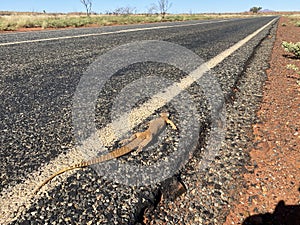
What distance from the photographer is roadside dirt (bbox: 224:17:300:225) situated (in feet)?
3.86

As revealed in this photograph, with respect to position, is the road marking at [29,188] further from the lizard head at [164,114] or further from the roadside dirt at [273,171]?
the roadside dirt at [273,171]

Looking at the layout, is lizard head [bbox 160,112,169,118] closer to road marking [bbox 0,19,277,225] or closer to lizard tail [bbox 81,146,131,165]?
road marking [bbox 0,19,277,225]

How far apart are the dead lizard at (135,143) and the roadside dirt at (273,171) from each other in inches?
23.4

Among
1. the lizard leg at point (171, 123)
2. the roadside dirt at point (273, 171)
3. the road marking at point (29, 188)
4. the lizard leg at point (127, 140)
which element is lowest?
the roadside dirt at point (273, 171)

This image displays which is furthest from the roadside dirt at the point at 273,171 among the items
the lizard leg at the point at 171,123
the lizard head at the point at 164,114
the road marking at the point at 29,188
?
the road marking at the point at 29,188

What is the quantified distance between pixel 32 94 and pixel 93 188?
1.48m

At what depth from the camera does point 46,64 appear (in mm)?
3436

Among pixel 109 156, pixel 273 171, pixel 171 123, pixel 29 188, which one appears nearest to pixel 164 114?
pixel 171 123

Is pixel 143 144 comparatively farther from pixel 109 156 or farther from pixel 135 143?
pixel 109 156

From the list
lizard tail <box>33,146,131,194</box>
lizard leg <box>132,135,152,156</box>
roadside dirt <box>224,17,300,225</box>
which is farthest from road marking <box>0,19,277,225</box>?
roadside dirt <box>224,17,300,225</box>

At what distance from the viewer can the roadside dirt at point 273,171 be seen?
1178mm

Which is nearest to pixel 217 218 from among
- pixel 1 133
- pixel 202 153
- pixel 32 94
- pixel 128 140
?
Answer: pixel 202 153

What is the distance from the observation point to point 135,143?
1.51m

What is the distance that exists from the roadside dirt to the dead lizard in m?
0.59
